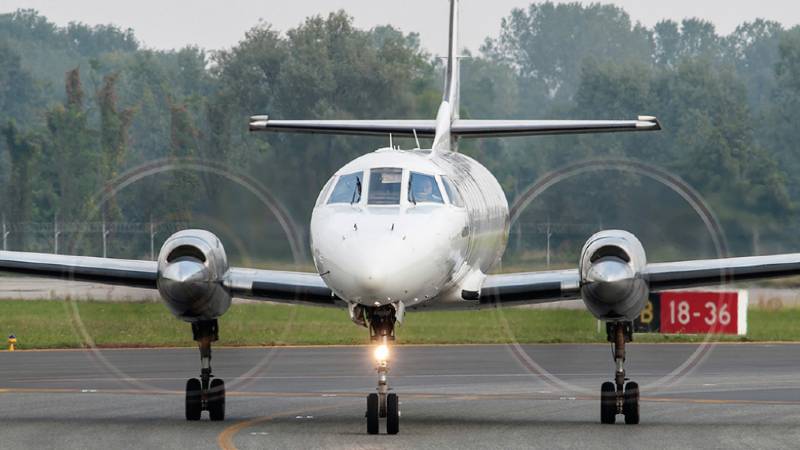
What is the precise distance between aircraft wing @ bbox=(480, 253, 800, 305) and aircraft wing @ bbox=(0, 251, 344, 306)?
2259mm

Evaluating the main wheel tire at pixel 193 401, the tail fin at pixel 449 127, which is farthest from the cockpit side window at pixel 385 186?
the main wheel tire at pixel 193 401

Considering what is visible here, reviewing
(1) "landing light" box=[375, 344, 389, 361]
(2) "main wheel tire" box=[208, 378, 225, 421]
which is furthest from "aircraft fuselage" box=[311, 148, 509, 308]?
(2) "main wheel tire" box=[208, 378, 225, 421]

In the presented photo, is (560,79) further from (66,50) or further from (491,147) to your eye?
(491,147)

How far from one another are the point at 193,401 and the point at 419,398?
13.5 feet

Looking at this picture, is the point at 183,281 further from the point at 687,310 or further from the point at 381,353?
the point at 687,310

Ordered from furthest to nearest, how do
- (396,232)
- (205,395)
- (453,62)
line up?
(453,62) → (205,395) → (396,232)

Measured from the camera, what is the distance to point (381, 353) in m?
17.8

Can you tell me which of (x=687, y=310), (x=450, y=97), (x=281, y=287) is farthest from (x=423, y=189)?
(x=687, y=310)

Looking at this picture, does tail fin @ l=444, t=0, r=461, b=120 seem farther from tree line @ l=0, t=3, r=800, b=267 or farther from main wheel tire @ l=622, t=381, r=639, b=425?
main wheel tire @ l=622, t=381, r=639, b=425

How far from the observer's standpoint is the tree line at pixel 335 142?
102 feet

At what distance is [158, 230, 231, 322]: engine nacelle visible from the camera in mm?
19266

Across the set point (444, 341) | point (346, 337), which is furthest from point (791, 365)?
point (346, 337)

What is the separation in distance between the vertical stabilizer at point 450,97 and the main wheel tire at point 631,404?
502cm

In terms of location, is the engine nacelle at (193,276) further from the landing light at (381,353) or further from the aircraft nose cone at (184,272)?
the landing light at (381,353)
